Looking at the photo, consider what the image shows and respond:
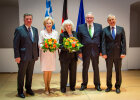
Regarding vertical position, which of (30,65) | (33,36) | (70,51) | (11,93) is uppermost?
(33,36)

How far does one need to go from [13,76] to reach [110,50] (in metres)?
3.88

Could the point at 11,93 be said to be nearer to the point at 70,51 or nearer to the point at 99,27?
the point at 70,51

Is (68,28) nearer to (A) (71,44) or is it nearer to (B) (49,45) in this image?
(A) (71,44)

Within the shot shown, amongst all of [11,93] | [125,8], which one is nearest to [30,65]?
[11,93]

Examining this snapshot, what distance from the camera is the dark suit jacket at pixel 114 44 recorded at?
14.4 feet

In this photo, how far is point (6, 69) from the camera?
730 centimetres

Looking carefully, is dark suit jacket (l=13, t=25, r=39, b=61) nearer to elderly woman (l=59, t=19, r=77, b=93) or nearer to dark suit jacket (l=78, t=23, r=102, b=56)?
elderly woman (l=59, t=19, r=77, b=93)

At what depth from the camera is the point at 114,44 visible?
4387mm

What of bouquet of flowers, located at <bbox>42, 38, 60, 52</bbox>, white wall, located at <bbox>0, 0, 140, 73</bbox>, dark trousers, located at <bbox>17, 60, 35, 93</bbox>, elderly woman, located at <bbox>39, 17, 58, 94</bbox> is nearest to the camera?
bouquet of flowers, located at <bbox>42, 38, 60, 52</bbox>

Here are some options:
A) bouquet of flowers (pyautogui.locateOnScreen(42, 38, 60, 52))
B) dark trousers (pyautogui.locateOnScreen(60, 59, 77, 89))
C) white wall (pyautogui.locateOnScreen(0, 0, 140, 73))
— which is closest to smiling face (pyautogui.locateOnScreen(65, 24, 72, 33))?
bouquet of flowers (pyautogui.locateOnScreen(42, 38, 60, 52))

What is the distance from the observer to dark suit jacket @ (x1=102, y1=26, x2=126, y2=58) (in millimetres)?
4387

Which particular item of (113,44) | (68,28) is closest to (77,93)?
(113,44)

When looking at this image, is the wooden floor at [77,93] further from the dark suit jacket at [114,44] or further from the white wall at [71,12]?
the white wall at [71,12]

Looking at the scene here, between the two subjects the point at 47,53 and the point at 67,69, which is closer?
the point at 47,53
